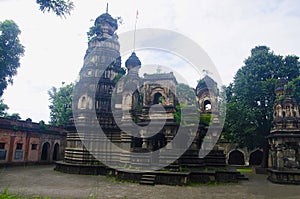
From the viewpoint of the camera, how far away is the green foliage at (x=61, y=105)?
3322cm

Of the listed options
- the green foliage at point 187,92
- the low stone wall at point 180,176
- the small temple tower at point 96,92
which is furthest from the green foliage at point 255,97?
the small temple tower at point 96,92

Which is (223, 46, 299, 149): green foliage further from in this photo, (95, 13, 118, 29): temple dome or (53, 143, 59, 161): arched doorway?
(53, 143, 59, 161): arched doorway

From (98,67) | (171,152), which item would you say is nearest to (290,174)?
(171,152)

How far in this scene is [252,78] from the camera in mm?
23812

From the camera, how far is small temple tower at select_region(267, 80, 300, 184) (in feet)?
52.4

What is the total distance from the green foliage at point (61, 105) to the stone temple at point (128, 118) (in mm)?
12583

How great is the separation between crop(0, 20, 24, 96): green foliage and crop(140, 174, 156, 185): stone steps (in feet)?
56.5

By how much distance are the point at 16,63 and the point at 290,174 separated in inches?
1005

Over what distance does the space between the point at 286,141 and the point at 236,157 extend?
1709 centimetres

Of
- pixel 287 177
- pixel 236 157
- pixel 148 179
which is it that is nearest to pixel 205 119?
pixel 287 177

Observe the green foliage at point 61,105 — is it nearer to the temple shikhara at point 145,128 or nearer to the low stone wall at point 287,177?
the temple shikhara at point 145,128

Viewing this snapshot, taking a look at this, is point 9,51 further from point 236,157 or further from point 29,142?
point 236,157

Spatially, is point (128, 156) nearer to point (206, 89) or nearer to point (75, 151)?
point (75, 151)

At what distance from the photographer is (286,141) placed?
17.2 metres
